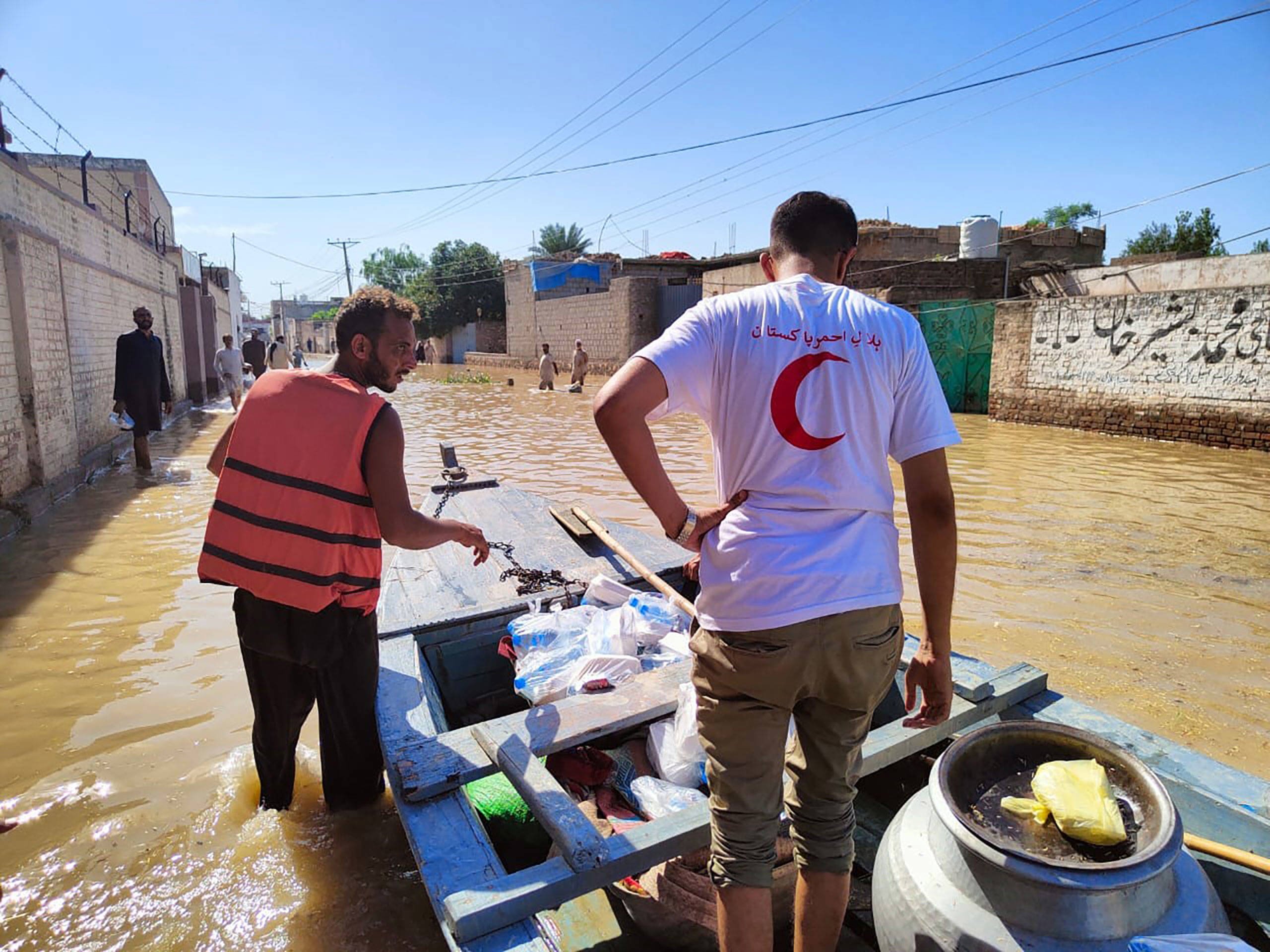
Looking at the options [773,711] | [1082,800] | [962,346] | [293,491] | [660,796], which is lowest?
[660,796]

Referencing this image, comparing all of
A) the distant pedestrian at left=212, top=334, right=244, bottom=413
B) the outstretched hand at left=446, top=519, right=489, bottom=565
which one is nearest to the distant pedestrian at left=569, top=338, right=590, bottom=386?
the distant pedestrian at left=212, top=334, right=244, bottom=413

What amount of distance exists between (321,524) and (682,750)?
49.7 inches

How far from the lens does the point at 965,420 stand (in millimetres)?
14047

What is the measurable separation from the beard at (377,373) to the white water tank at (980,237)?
57.6 ft

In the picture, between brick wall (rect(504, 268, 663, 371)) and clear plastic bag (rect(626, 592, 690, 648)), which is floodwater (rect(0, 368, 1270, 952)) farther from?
brick wall (rect(504, 268, 663, 371))

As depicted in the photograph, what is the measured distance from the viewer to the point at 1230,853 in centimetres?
166

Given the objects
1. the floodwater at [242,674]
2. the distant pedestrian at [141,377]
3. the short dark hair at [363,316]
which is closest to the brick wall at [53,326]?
the distant pedestrian at [141,377]

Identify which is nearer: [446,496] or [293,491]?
[293,491]

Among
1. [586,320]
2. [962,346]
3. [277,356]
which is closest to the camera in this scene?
[277,356]

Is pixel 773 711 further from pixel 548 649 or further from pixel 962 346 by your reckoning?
pixel 962 346

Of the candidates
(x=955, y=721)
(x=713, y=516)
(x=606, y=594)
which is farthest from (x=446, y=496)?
(x=713, y=516)

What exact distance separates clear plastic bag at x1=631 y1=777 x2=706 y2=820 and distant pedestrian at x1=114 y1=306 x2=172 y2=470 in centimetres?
771

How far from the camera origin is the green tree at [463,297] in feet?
128

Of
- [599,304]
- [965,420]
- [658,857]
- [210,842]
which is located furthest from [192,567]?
[599,304]
